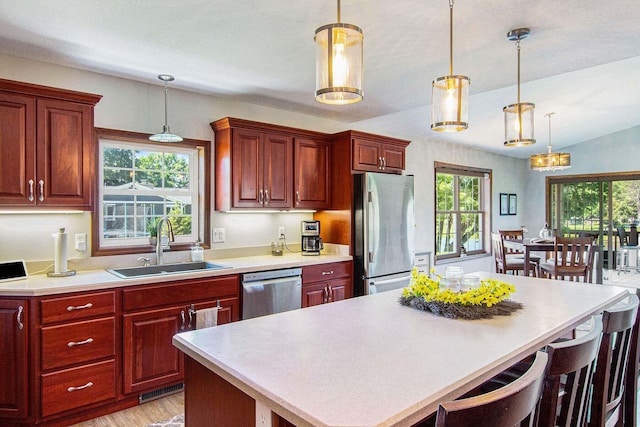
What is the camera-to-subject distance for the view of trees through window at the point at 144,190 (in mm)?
3266

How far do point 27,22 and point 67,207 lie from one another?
3.72ft

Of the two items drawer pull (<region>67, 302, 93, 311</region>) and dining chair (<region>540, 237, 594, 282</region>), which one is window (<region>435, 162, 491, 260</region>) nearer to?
dining chair (<region>540, 237, 594, 282</region>)

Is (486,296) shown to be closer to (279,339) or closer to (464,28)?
(279,339)

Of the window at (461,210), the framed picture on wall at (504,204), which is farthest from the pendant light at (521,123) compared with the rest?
the framed picture on wall at (504,204)

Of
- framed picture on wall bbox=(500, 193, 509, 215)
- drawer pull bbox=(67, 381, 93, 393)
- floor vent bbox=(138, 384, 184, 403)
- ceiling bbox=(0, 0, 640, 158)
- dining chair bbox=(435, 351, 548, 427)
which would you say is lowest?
floor vent bbox=(138, 384, 184, 403)

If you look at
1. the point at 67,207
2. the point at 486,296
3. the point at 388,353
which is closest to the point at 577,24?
the point at 486,296

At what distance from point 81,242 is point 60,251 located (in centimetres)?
27

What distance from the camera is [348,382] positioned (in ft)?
3.65

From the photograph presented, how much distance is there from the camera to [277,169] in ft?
12.5

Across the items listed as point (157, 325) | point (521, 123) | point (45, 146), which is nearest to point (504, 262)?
point (521, 123)

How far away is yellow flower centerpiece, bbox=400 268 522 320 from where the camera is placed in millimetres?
1789

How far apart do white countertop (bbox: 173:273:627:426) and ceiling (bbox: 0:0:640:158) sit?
156cm

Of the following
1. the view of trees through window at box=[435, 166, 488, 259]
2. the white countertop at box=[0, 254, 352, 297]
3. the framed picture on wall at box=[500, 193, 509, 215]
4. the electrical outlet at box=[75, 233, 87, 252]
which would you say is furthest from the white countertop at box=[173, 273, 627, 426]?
the framed picture on wall at box=[500, 193, 509, 215]

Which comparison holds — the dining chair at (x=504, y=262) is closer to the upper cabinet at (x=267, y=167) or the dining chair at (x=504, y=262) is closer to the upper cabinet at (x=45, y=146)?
the upper cabinet at (x=267, y=167)
